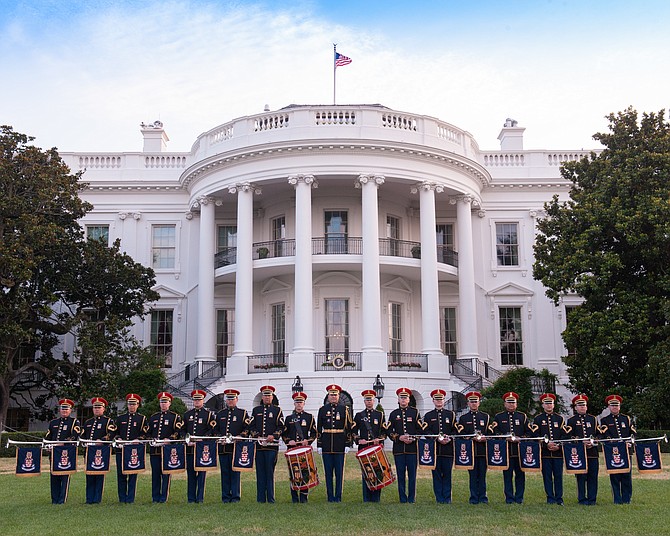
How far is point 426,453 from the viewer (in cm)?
1227

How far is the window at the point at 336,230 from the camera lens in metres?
28.6

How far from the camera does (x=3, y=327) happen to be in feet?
74.9

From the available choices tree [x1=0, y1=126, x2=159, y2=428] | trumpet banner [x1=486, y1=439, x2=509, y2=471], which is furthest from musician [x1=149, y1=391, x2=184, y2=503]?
tree [x1=0, y1=126, x2=159, y2=428]

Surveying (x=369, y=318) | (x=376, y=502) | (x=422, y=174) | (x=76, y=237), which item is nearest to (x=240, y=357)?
(x=369, y=318)

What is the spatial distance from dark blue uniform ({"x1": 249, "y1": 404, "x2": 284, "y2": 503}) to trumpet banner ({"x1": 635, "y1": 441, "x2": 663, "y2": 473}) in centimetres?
572

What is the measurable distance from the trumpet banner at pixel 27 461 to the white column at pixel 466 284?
18078 mm

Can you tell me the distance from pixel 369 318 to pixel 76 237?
10.3 m

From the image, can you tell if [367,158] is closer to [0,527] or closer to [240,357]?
[240,357]

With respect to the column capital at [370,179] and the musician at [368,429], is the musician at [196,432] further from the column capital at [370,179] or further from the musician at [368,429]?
the column capital at [370,179]

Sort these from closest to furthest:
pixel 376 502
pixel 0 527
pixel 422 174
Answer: pixel 0 527 < pixel 376 502 < pixel 422 174

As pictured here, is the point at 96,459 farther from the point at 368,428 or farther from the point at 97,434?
the point at 368,428

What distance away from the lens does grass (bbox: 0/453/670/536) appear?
9.98 m

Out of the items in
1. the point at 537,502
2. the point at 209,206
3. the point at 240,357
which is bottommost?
the point at 537,502

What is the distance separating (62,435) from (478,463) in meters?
6.74
